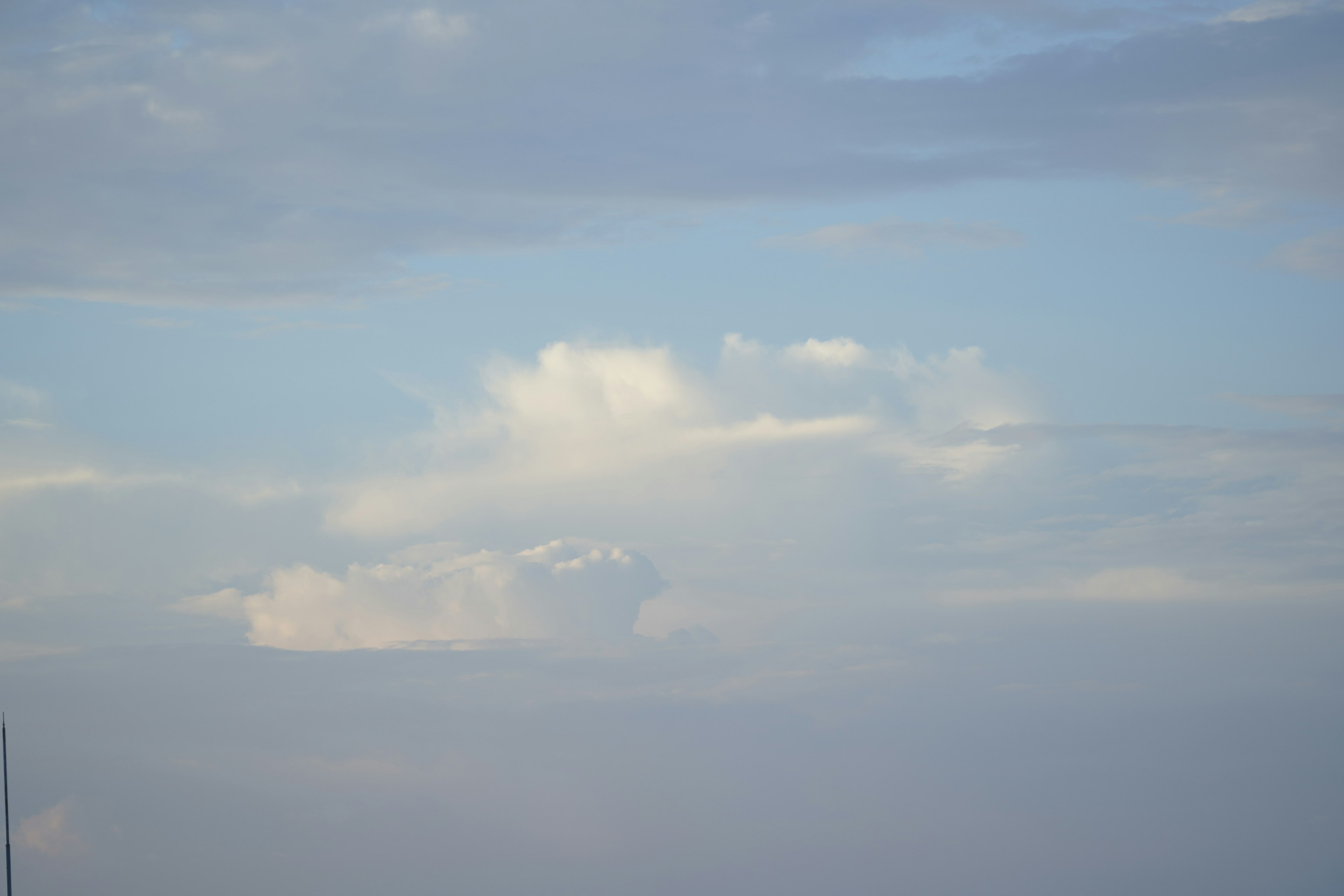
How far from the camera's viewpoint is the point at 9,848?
89125mm

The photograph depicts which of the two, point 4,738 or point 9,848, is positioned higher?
point 4,738

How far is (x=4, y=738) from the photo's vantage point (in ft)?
298

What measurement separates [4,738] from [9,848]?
11820 mm
